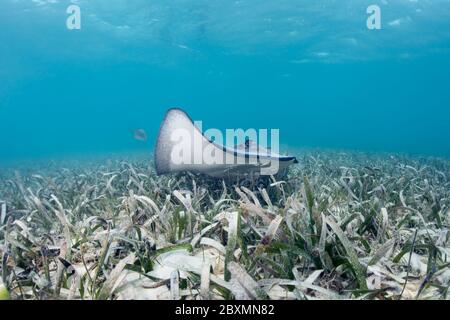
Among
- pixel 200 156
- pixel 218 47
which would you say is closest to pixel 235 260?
pixel 200 156

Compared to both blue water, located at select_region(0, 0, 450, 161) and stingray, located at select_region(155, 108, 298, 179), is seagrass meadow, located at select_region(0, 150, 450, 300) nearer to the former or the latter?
stingray, located at select_region(155, 108, 298, 179)

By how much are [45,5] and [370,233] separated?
3408 centimetres

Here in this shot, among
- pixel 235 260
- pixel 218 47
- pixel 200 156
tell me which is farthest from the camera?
pixel 218 47

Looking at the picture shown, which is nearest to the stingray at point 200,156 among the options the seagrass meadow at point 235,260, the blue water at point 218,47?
the seagrass meadow at point 235,260

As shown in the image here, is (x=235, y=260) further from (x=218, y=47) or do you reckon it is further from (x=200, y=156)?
(x=218, y=47)

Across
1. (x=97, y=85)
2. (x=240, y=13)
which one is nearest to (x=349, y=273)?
(x=240, y=13)

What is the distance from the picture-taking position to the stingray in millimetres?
3393

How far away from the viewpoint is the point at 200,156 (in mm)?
3549

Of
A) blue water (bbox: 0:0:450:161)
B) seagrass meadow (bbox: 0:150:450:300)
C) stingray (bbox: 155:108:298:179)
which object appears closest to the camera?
seagrass meadow (bbox: 0:150:450:300)

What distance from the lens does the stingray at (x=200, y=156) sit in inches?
134

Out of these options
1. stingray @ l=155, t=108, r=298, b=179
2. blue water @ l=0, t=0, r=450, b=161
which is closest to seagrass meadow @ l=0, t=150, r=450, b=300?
stingray @ l=155, t=108, r=298, b=179

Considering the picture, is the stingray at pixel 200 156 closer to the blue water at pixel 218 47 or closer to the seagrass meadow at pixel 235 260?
the seagrass meadow at pixel 235 260

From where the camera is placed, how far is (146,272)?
2027 millimetres
